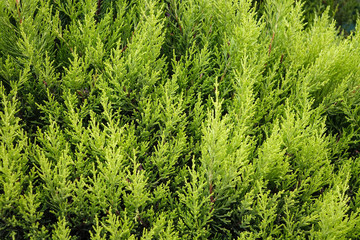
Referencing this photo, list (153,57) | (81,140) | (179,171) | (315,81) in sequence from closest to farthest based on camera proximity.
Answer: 1. (81,140)
2. (179,171)
3. (153,57)
4. (315,81)

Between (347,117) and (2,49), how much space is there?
4085 mm

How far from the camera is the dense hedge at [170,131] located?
9.89ft

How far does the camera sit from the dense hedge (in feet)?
9.89

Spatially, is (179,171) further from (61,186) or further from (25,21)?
(25,21)

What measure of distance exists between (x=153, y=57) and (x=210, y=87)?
73cm

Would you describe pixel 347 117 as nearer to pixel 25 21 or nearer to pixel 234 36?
pixel 234 36

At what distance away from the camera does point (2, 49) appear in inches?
142

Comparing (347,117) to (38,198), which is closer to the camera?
(38,198)

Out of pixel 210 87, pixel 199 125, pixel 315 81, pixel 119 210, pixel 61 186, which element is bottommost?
pixel 119 210

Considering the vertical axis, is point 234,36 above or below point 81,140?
above

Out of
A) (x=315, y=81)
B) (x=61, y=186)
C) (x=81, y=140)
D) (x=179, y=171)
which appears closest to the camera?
(x=61, y=186)

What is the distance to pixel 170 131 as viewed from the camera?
3367mm

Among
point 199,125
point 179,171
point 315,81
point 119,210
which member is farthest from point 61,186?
point 315,81

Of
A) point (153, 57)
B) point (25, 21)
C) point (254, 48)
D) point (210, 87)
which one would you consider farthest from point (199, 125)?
point (25, 21)
